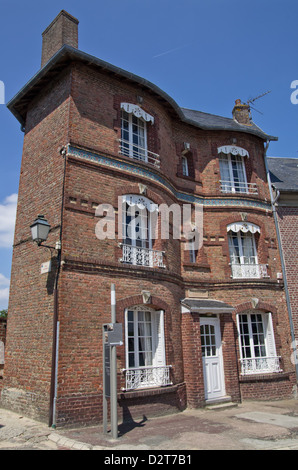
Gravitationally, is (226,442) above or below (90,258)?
below

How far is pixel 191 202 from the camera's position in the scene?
13.5 m

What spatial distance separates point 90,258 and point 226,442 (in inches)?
196

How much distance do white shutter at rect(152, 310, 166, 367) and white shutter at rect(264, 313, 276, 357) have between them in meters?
4.58

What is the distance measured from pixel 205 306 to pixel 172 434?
456 cm

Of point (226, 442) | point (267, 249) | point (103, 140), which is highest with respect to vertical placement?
point (103, 140)

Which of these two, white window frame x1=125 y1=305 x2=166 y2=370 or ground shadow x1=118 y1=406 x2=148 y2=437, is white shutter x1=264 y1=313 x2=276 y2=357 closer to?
white window frame x1=125 y1=305 x2=166 y2=370

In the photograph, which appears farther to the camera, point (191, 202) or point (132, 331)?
point (191, 202)

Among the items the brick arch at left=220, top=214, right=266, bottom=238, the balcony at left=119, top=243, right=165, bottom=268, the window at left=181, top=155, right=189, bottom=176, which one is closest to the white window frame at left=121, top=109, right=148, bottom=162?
the window at left=181, top=155, right=189, bottom=176

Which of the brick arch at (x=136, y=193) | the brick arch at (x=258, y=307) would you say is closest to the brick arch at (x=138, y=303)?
the brick arch at (x=136, y=193)

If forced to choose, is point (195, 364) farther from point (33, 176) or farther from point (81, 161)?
point (33, 176)

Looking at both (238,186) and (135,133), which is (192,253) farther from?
(135,133)

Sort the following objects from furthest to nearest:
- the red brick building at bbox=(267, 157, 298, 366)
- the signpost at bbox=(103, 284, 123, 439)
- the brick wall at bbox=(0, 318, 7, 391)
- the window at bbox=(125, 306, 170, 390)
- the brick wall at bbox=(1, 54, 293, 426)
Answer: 1. the red brick building at bbox=(267, 157, 298, 366)
2. the brick wall at bbox=(0, 318, 7, 391)
3. the window at bbox=(125, 306, 170, 390)
4. the brick wall at bbox=(1, 54, 293, 426)
5. the signpost at bbox=(103, 284, 123, 439)

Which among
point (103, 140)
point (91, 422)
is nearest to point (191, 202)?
point (103, 140)

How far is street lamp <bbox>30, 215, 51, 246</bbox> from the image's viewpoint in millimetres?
9062
